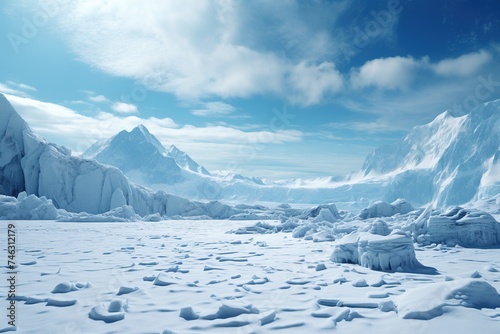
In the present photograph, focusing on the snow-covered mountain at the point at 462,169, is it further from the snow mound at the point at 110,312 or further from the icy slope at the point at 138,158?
the icy slope at the point at 138,158

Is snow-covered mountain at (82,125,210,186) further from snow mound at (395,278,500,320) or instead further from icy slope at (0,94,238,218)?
snow mound at (395,278,500,320)

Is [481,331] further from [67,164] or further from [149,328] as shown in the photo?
[67,164]

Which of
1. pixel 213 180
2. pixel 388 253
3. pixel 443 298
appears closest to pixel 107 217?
pixel 388 253

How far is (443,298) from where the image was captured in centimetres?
326

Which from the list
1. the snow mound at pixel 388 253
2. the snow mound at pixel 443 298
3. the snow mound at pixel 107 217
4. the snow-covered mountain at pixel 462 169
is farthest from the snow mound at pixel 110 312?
the snow-covered mountain at pixel 462 169

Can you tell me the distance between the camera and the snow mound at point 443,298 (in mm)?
3070

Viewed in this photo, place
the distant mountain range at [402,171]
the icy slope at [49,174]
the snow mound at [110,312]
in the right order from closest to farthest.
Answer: the snow mound at [110,312]
the icy slope at [49,174]
the distant mountain range at [402,171]

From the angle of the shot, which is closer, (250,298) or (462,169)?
(250,298)

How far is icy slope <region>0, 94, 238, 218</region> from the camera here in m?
28.0

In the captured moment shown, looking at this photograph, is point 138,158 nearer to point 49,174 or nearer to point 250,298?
point 49,174

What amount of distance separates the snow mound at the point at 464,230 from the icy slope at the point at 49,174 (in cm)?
2752

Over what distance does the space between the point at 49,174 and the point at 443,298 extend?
31765 millimetres

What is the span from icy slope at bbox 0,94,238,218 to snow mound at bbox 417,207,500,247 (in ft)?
90.3

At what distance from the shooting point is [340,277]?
16.3 feet
